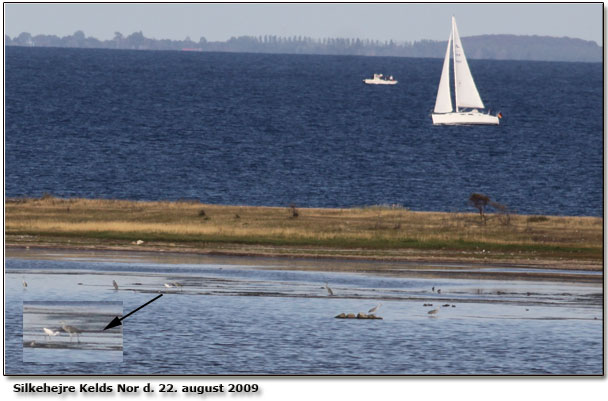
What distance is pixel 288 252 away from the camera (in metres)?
57.0

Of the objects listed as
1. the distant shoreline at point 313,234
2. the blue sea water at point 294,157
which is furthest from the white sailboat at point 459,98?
the distant shoreline at point 313,234

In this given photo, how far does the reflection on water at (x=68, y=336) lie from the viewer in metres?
28.3

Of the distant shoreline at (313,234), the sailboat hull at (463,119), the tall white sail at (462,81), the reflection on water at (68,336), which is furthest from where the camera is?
the sailboat hull at (463,119)

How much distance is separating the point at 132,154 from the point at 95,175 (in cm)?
1777

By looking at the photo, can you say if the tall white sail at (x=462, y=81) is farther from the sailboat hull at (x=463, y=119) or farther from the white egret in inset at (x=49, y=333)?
the white egret in inset at (x=49, y=333)

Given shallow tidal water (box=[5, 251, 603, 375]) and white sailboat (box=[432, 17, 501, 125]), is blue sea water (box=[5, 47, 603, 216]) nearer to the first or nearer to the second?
white sailboat (box=[432, 17, 501, 125])

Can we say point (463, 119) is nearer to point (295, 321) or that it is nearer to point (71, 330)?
point (295, 321)

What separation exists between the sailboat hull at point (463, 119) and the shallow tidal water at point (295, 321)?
124411mm

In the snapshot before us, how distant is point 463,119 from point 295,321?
141m

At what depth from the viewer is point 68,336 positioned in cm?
2789

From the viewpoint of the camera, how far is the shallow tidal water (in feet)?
108

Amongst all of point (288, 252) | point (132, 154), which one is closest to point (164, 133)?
point (132, 154)

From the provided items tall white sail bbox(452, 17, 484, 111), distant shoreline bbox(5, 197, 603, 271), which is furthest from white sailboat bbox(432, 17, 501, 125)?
distant shoreline bbox(5, 197, 603, 271)

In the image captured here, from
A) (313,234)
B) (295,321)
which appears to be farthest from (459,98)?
(295,321)
